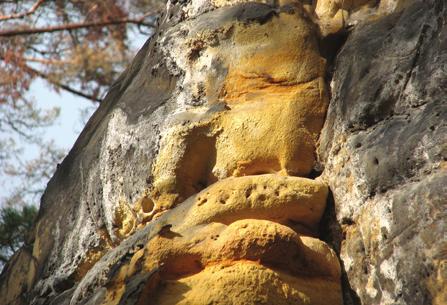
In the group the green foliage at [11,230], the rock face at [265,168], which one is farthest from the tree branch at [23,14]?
the rock face at [265,168]

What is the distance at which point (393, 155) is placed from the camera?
2.71 meters

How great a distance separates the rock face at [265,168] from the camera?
259 centimetres

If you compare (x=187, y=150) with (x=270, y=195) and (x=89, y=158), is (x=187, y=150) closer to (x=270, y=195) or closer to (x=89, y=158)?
(x=270, y=195)

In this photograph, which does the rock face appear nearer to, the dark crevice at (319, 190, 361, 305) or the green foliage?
the dark crevice at (319, 190, 361, 305)

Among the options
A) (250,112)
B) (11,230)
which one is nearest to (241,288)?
(250,112)

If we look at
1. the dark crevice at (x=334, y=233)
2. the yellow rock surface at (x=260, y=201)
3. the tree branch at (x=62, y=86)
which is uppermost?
the tree branch at (x=62, y=86)

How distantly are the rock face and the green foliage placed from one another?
1700 millimetres

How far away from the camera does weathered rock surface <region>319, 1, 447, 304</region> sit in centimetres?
249

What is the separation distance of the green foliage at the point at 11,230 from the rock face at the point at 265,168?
170cm

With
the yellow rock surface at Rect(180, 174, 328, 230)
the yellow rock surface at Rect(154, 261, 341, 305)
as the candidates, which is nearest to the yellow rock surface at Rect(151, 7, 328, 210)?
the yellow rock surface at Rect(180, 174, 328, 230)

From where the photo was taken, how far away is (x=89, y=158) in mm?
3648

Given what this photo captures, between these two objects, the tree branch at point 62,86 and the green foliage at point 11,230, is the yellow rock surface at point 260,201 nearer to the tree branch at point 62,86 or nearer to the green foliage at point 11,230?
the green foliage at point 11,230

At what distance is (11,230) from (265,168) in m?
2.81

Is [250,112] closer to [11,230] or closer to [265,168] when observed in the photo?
[265,168]
